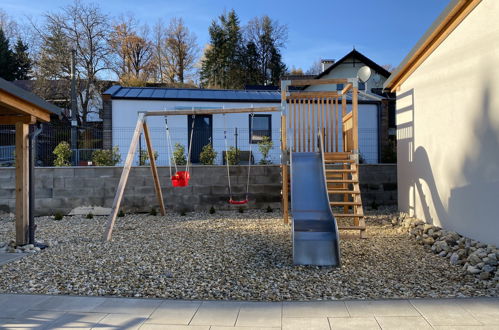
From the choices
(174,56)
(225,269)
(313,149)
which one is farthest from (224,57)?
(225,269)

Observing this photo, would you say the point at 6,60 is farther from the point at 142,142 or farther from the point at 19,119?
the point at 19,119

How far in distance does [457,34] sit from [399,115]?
2.98m

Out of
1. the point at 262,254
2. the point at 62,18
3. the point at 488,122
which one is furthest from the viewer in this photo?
the point at 62,18

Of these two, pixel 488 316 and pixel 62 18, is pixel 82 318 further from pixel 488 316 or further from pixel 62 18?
pixel 62 18

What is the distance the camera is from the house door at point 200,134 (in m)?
14.9

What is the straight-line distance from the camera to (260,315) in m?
3.76

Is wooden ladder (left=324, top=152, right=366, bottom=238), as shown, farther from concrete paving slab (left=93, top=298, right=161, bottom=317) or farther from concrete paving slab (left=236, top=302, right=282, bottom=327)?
concrete paving slab (left=93, top=298, right=161, bottom=317)

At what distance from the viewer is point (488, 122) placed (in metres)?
5.54

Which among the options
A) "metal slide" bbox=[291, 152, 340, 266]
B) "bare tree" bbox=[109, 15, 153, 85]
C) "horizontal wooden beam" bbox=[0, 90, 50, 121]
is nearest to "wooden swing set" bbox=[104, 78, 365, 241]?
"metal slide" bbox=[291, 152, 340, 266]

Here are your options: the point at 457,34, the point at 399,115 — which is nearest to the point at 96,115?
the point at 399,115

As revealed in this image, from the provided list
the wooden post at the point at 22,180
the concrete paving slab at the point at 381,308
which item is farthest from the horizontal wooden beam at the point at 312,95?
the concrete paving slab at the point at 381,308

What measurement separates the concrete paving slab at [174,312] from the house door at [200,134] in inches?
424

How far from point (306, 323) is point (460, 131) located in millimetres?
4402

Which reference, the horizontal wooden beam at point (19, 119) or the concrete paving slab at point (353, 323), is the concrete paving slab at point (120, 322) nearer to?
the concrete paving slab at point (353, 323)
